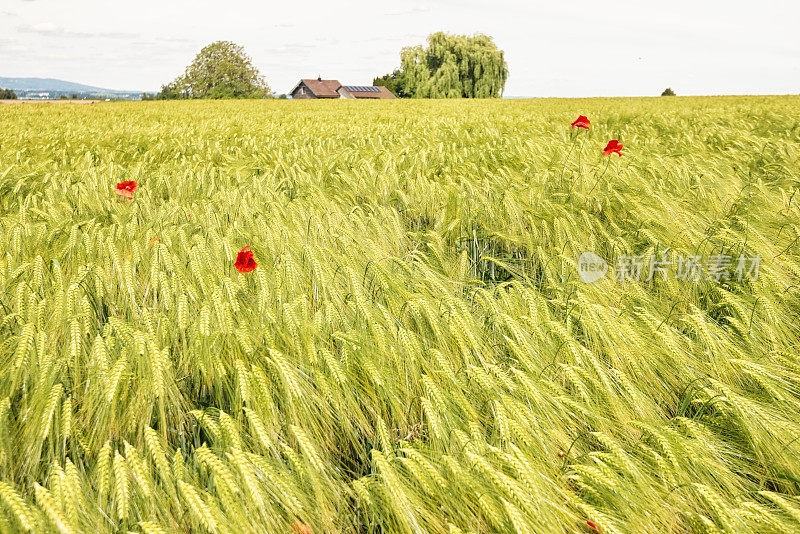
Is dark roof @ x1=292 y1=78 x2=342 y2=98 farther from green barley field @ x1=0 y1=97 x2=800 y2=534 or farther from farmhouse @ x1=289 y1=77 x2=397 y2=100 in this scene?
green barley field @ x1=0 y1=97 x2=800 y2=534

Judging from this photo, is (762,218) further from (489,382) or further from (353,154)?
(353,154)

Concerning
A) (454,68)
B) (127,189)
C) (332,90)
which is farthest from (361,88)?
(127,189)

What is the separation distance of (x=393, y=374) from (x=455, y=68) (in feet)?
118

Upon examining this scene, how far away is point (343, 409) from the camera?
1209 mm

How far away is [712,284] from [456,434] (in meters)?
1.38

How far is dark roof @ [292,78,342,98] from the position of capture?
2428 inches

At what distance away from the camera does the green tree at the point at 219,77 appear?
155 ft

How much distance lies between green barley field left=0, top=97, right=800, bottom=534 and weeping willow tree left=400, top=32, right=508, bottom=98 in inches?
1312

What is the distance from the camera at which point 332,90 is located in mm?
61875

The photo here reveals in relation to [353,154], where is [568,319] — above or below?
below

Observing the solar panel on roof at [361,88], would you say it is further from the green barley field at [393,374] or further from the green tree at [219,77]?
the green barley field at [393,374]

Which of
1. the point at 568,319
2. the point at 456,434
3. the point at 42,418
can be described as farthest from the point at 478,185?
the point at 42,418

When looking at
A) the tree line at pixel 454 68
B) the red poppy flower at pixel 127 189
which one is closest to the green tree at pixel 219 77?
the tree line at pixel 454 68

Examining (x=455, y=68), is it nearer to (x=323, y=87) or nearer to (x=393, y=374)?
(x=323, y=87)
